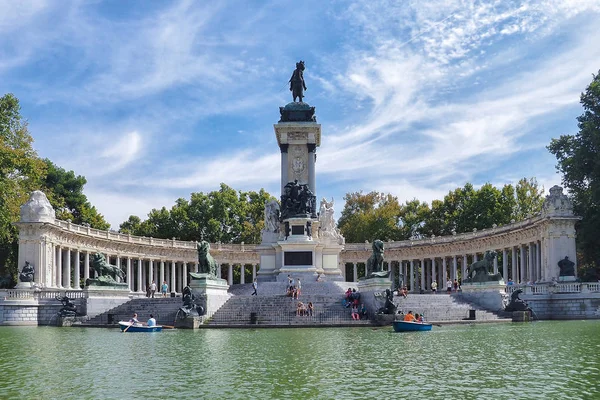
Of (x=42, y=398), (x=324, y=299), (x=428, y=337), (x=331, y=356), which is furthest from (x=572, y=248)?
(x=42, y=398)

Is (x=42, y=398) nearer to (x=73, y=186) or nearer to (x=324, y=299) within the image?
(x=324, y=299)

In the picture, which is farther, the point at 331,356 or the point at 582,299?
the point at 582,299

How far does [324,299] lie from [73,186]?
49537mm

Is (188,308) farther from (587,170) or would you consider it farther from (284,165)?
(587,170)

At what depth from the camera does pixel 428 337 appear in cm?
2777

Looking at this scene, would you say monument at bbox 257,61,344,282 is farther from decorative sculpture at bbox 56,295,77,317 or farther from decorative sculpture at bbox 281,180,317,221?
decorative sculpture at bbox 56,295,77,317

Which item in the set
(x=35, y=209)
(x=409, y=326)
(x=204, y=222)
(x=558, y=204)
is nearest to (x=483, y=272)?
(x=558, y=204)

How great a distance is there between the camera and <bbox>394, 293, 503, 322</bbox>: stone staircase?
3969cm

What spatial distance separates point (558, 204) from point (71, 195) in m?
53.6

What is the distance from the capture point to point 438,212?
89.6 meters

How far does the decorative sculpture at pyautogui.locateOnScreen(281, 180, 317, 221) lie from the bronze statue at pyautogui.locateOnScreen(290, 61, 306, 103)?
9.95 meters

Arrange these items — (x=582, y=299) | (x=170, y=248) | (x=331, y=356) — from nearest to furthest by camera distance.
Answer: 1. (x=331, y=356)
2. (x=582, y=299)
3. (x=170, y=248)

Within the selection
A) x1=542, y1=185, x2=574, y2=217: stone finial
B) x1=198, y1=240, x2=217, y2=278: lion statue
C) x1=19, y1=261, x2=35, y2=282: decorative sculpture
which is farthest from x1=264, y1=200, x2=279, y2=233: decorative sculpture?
x1=542, y1=185, x2=574, y2=217: stone finial

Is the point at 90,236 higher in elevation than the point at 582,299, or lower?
higher
